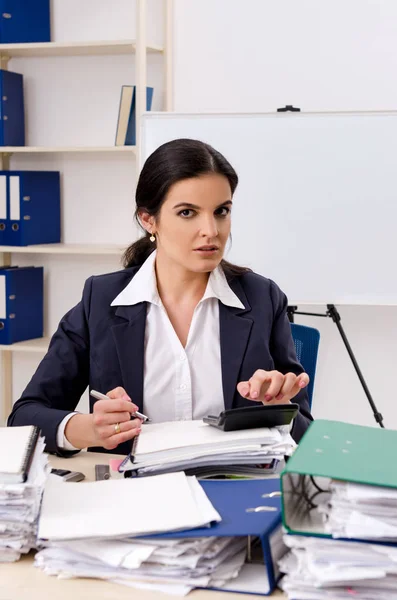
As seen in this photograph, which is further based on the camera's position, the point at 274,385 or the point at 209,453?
the point at 274,385

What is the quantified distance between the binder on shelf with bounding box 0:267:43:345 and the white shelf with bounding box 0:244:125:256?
0.40 ft

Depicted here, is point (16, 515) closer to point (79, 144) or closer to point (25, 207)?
point (25, 207)

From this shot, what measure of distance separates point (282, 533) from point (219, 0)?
2993 mm

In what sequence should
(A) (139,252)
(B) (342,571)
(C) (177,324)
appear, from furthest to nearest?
(A) (139,252) < (C) (177,324) < (B) (342,571)

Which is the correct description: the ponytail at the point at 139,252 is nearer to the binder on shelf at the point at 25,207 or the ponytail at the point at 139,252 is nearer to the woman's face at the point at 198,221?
the woman's face at the point at 198,221

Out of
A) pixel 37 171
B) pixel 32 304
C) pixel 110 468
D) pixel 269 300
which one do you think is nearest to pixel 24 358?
pixel 32 304

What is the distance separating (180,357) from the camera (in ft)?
6.32

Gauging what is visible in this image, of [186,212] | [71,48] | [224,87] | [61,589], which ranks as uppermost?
[71,48]

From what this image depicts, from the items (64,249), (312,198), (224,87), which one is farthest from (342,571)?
(224,87)

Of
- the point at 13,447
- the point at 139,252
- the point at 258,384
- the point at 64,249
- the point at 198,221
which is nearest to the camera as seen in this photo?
the point at 13,447

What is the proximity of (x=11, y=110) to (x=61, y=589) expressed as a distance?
306 cm

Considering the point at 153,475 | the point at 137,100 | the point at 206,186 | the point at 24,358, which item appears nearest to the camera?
the point at 153,475

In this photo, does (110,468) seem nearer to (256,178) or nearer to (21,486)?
(21,486)

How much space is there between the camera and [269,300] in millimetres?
2027
